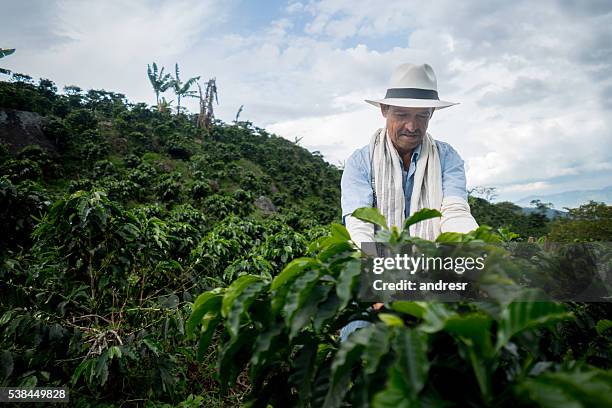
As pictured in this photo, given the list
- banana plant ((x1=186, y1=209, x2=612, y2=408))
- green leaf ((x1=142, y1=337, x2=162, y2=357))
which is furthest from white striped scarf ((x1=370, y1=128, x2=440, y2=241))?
green leaf ((x1=142, y1=337, x2=162, y2=357))

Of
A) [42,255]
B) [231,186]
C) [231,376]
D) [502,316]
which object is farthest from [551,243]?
[231,186]

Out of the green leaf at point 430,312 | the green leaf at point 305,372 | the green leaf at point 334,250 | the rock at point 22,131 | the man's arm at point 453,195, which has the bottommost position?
the green leaf at point 305,372

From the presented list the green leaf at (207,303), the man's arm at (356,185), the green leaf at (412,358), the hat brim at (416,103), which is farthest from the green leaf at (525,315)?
the hat brim at (416,103)

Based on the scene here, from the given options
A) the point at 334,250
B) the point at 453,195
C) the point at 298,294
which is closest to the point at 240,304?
the point at 298,294

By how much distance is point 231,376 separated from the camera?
1.03 m

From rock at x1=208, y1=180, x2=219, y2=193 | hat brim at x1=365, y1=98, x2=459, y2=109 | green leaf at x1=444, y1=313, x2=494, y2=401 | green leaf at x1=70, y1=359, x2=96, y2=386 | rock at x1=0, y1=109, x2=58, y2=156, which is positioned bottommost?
green leaf at x1=70, y1=359, x2=96, y2=386

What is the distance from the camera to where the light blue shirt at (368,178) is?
1.69 metres

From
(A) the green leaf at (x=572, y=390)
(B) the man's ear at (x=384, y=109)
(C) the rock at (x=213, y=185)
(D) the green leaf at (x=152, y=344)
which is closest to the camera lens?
(A) the green leaf at (x=572, y=390)

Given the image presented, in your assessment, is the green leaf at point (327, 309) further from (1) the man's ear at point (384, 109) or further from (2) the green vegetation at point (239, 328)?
(1) the man's ear at point (384, 109)

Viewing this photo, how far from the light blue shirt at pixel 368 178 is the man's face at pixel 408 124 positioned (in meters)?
0.06

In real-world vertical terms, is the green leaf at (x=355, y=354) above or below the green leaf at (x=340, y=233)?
below

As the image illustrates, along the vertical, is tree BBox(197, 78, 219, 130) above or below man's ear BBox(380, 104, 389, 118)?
above

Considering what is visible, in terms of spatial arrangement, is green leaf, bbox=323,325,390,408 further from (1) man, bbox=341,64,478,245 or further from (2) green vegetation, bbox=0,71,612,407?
(1) man, bbox=341,64,478,245

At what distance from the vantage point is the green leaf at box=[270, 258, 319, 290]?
845 mm
